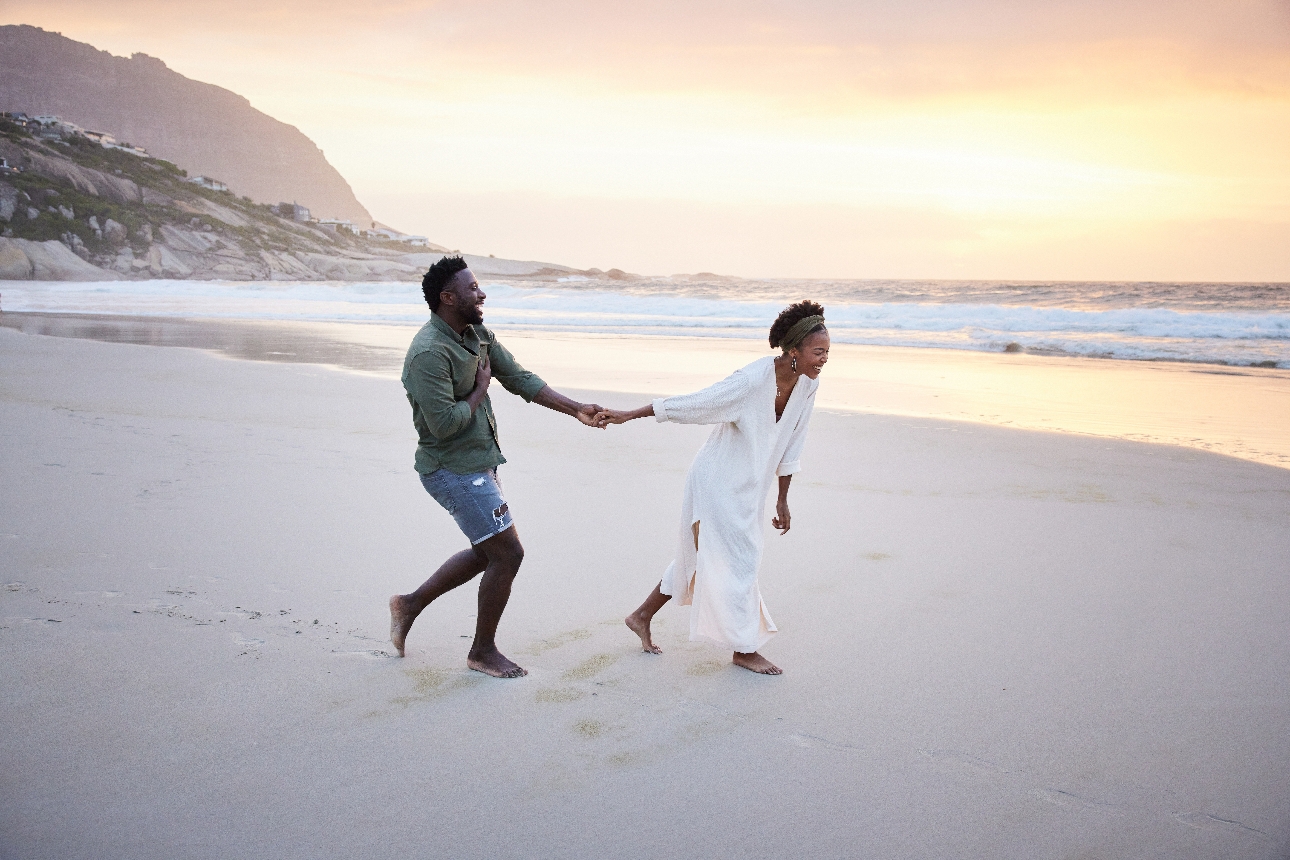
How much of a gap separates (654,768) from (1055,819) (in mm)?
1337

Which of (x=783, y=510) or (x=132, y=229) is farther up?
(x=132, y=229)

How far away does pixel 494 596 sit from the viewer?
3.66 m

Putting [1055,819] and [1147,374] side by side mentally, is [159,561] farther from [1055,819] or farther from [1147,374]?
[1147,374]

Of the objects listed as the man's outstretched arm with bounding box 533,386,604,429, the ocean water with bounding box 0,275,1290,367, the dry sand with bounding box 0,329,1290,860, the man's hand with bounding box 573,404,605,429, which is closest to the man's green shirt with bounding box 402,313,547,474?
the man's outstretched arm with bounding box 533,386,604,429

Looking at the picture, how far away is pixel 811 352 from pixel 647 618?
1.47 meters

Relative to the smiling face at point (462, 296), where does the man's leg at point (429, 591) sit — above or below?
below

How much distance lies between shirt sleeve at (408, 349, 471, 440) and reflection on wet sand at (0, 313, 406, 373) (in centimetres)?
1017

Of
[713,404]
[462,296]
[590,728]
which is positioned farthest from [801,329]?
[590,728]

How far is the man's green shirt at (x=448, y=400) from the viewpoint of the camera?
335 cm

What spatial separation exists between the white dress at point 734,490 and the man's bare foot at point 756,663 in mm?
77

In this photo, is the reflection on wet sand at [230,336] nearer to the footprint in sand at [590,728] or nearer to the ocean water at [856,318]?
the ocean water at [856,318]

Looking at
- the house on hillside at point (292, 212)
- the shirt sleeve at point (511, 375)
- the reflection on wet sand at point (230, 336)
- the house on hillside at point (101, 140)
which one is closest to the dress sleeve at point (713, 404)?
the shirt sleeve at point (511, 375)

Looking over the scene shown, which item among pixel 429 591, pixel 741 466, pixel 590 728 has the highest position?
pixel 741 466

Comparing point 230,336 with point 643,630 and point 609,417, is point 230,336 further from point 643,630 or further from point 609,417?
point 643,630
